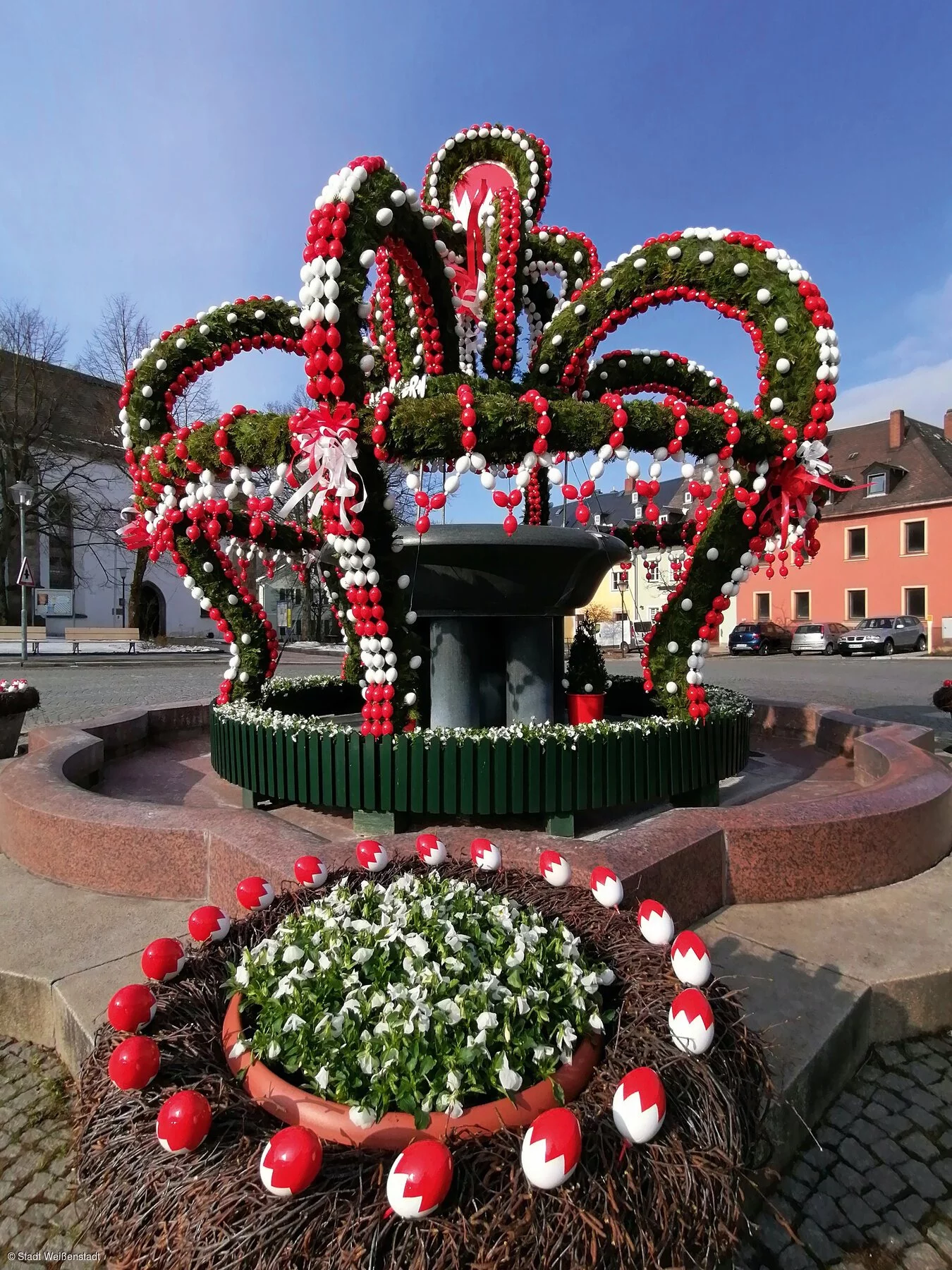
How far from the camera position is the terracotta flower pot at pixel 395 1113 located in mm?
1499

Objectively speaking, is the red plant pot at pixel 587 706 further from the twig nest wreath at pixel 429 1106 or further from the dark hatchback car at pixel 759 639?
the dark hatchback car at pixel 759 639

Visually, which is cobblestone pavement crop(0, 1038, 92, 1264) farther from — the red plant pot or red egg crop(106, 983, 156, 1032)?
Result: the red plant pot

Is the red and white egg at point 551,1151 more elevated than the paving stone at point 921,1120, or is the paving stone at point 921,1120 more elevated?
the red and white egg at point 551,1151

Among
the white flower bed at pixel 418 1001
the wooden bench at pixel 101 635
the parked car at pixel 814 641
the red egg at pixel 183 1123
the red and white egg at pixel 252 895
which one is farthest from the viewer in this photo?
the wooden bench at pixel 101 635

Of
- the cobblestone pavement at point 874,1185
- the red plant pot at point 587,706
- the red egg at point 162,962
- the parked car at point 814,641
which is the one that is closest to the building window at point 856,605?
the parked car at point 814,641

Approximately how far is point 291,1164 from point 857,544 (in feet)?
130

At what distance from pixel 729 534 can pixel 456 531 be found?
6.35 feet

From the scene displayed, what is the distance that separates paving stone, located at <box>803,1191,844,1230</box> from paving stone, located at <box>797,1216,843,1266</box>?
18mm

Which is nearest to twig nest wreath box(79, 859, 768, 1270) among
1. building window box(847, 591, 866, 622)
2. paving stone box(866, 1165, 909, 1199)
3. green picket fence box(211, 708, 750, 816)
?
paving stone box(866, 1165, 909, 1199)

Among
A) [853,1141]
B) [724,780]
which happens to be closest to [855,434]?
[724,780]

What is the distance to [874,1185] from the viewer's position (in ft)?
7.41

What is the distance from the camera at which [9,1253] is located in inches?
77.5

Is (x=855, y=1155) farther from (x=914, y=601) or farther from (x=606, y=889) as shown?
(x=914, y=601)

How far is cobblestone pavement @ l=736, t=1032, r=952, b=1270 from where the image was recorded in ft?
6.61
